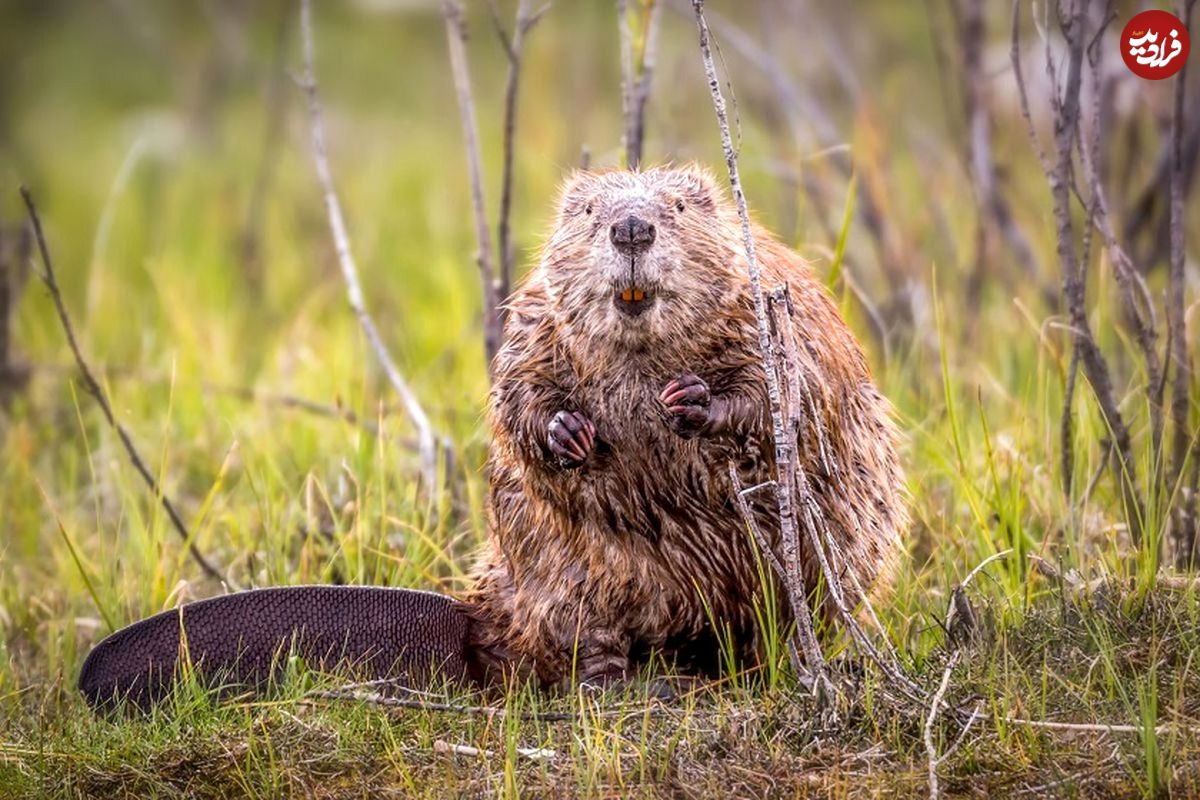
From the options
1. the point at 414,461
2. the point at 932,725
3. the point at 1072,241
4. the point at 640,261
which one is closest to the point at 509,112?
the point at 414,461

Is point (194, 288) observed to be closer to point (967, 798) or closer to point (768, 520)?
point (768, 520)

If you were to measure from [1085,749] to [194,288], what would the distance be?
4063 millimetres

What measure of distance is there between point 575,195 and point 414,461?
1295 mm

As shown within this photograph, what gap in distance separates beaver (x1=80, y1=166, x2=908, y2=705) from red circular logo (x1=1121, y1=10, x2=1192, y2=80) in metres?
0.89

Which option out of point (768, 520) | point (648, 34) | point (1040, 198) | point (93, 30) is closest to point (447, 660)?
point (768, 520)

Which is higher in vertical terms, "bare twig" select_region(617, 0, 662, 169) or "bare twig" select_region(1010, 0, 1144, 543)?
"bare twig" select_region(617, 0, 662, 169)

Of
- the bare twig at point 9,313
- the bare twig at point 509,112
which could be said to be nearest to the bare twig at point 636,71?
the bare twig at point 509,112

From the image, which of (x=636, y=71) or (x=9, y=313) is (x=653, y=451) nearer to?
(x=636, y=71)

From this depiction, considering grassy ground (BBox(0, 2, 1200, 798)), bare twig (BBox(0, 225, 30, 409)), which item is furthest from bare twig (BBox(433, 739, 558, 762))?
bare twig (BBox(0, 225, 30, 409))

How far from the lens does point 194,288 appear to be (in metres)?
5.52

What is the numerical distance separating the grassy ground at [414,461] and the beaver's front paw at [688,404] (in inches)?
16.3

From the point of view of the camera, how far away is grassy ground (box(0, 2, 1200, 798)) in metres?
2.29

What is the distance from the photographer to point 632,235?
246 cm

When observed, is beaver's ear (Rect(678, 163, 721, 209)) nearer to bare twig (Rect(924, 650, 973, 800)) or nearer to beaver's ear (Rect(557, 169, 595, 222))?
beaver's ear (Rect(557, 169, 595, 222))
